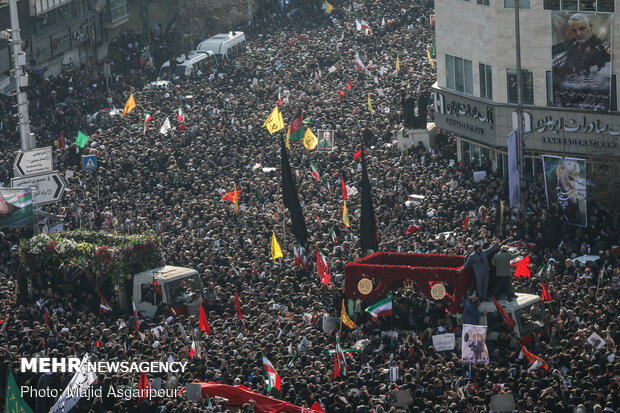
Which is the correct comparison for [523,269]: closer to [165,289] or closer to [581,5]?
[165,289]

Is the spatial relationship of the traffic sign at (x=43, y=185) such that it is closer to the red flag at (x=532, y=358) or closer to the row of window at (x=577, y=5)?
the row of window at (x=577, y=5)

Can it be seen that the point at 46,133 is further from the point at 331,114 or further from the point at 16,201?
the point at 16,201

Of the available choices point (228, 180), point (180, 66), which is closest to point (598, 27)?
point (228, 180)

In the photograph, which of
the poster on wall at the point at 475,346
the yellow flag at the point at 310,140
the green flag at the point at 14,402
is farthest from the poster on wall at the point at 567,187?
the green flag at the point at 14,402

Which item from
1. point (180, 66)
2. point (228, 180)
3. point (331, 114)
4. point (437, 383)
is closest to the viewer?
point (437, 383)

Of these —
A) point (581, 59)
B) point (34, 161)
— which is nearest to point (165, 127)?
point (34, 161)
